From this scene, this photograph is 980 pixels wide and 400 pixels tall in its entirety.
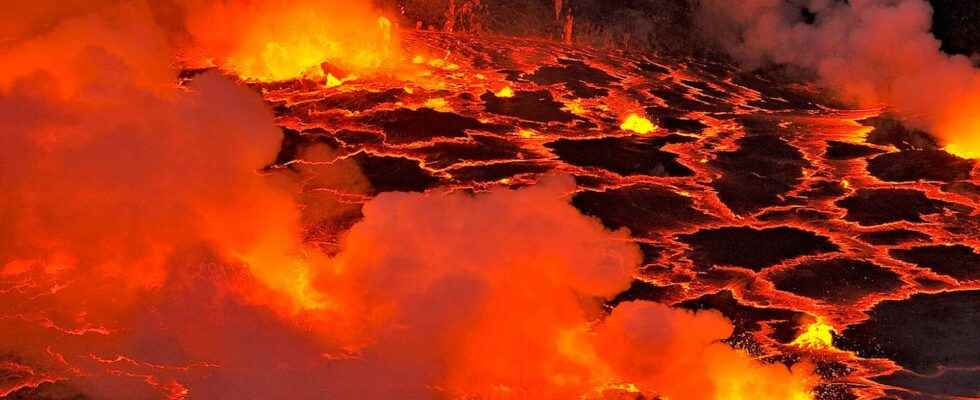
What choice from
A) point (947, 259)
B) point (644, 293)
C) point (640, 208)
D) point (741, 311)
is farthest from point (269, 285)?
point (947, 259)

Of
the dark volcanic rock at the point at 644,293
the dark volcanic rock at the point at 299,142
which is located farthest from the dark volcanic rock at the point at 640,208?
the dark volcanic rock at the point at 299,142

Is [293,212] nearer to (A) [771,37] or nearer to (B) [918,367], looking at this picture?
(B) [918,367]

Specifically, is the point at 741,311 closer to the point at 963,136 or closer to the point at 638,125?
the point at 638,125

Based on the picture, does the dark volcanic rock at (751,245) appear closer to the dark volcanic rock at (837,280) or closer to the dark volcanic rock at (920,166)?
the dark volcanic rock at (837,280)

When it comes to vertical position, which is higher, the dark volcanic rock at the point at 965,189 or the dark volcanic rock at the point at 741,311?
the dark volcanic rock at the point at 965,189

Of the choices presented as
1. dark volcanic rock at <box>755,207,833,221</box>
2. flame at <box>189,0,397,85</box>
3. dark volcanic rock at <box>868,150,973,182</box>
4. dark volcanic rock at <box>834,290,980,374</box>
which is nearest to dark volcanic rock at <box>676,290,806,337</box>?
dark volcanic rock at <box>834,290,980,374</box>

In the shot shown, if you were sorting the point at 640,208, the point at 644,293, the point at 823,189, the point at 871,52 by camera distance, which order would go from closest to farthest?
the point at 644,293
the point at 640,208
the point at 823,189
the point at 871,52

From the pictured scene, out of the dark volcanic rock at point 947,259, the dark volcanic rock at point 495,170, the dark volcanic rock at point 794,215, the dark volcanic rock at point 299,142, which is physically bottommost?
the dark volcanic rock at point 299,142
